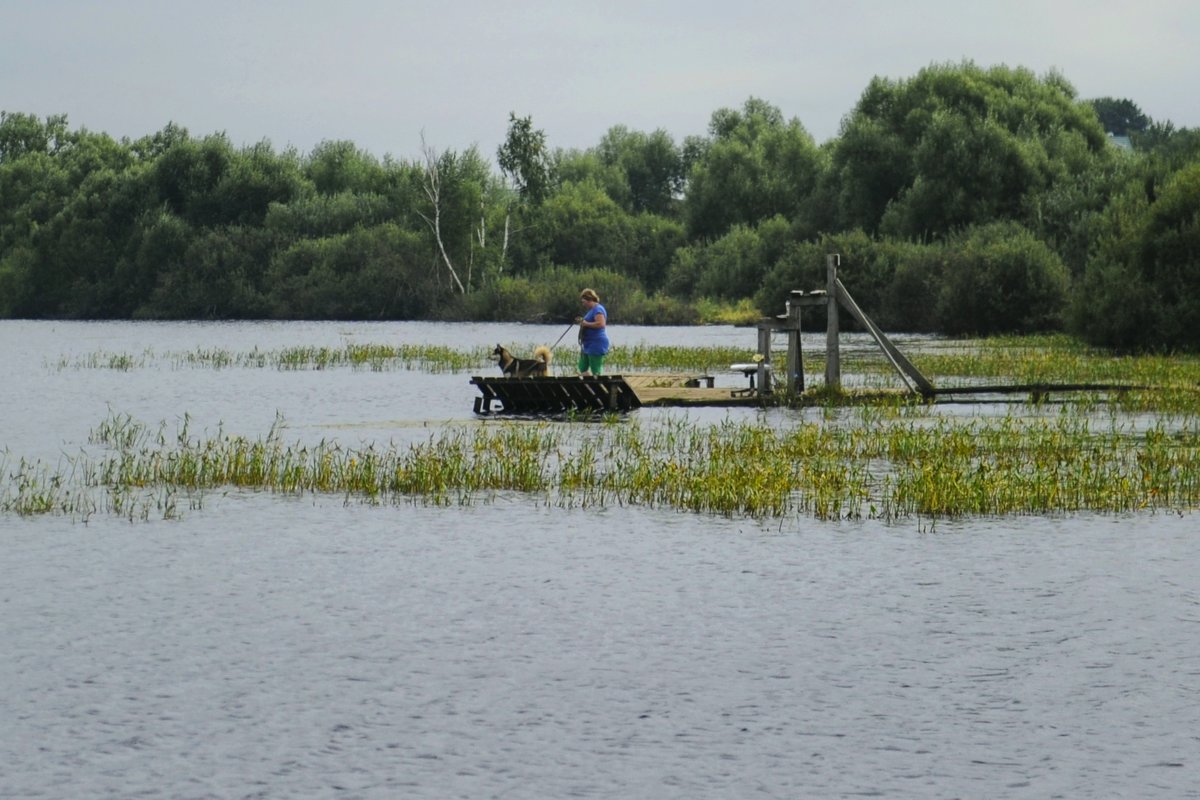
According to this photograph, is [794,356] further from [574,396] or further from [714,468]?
[714,468]

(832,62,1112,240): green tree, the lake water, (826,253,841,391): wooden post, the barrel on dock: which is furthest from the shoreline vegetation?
(832,62,1112,240): green tree

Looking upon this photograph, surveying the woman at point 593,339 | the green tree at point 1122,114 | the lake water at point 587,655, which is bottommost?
the lake water at point 587,655

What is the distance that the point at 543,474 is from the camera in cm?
2175

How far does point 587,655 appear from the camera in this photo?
11.5m

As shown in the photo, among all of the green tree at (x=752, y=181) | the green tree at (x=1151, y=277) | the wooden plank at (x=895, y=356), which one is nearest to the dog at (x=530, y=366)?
the wooden plank at (x=895, y=356)

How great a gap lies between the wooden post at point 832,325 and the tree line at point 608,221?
1087 inches

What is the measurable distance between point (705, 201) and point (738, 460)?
275ft

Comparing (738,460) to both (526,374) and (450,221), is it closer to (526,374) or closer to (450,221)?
(526,374)

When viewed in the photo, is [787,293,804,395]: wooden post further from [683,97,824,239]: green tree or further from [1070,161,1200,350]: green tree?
[683,97,824,239]: green tree

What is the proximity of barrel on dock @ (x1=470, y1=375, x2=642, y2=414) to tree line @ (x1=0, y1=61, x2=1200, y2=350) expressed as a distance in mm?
32578

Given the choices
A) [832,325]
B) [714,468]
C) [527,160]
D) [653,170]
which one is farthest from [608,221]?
[714,468]

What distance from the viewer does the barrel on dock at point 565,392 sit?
29.3 metres

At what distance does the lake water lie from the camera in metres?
8.77

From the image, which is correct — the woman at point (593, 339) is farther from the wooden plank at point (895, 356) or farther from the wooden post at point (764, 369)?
the wooden plank at point (895, 356)
